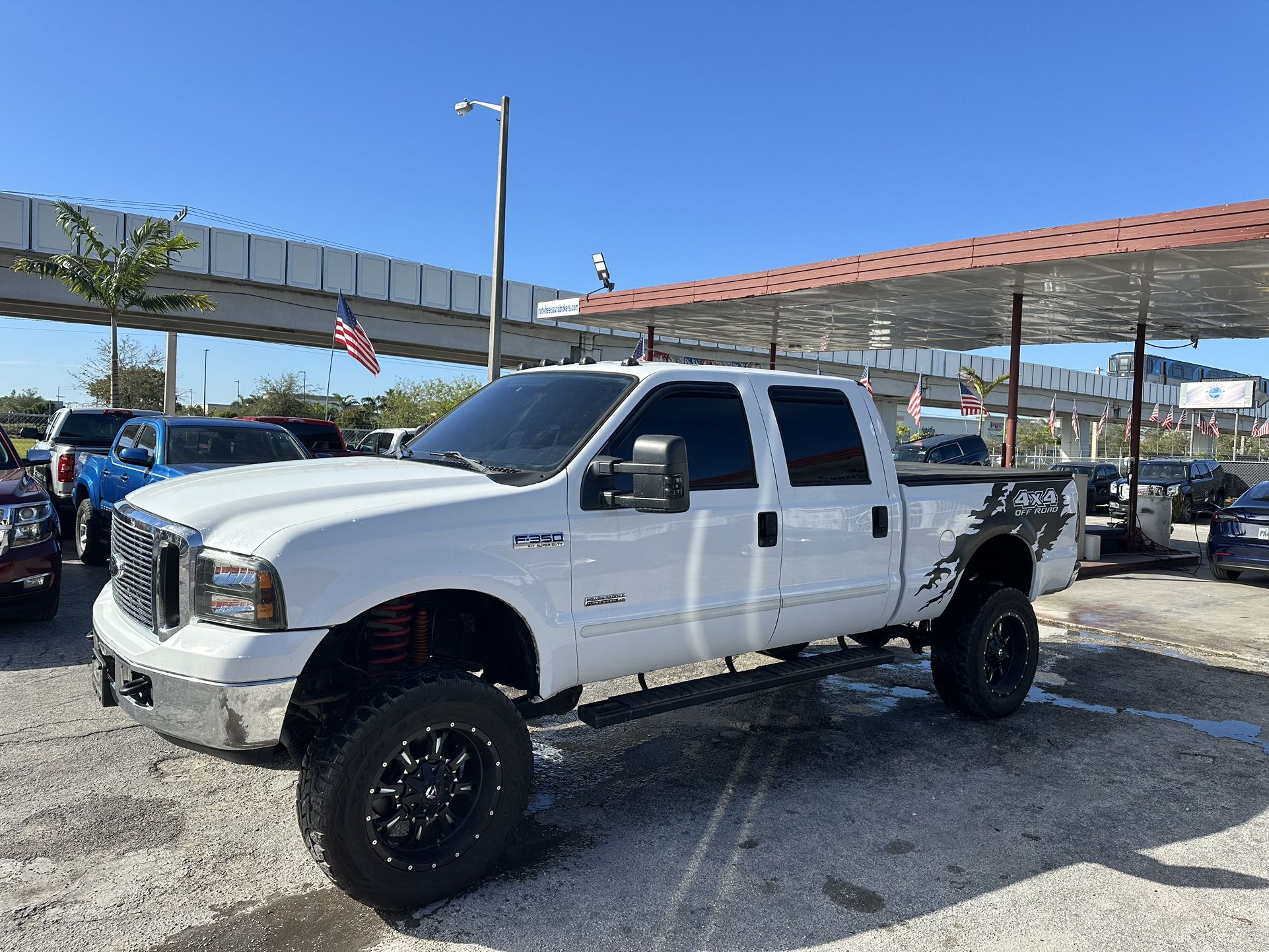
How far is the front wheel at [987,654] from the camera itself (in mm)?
5754

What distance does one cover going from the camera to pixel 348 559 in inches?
131

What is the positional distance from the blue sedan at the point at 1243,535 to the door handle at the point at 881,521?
360 inches

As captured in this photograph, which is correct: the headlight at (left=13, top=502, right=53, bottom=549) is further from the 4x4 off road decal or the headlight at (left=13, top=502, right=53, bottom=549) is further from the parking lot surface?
the 4x4 off road decal

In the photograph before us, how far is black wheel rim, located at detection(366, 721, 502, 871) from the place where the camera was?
11.2ft

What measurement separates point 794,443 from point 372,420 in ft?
209

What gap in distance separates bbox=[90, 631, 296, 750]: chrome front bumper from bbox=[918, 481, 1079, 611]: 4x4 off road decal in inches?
143

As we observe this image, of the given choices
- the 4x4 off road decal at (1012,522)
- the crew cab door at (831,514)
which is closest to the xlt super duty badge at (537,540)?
the crew cab door at (831,514)

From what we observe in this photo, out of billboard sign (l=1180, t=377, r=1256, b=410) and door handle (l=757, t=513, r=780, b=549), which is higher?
billboard sign (l=1180, t=377, r=1256, b=410)

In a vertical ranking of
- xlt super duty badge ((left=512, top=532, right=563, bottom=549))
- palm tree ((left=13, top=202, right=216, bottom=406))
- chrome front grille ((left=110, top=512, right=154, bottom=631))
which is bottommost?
chrome front grille ((left=110, top=512, right=154, bottom=631))

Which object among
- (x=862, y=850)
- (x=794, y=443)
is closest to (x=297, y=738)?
(x=862, y=850)

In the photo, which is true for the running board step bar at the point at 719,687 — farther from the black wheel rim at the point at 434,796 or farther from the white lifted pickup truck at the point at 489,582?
the black wheel rim at the point at 434,796

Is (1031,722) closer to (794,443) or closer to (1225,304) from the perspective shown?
(794,443)

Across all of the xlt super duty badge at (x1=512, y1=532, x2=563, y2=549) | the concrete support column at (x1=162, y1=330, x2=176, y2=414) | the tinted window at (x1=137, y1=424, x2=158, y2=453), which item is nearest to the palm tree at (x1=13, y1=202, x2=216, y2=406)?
the concrete support column at (x1=162, y1=330, x2=176, y2=414)

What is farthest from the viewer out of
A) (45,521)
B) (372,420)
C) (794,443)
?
(372,420)
